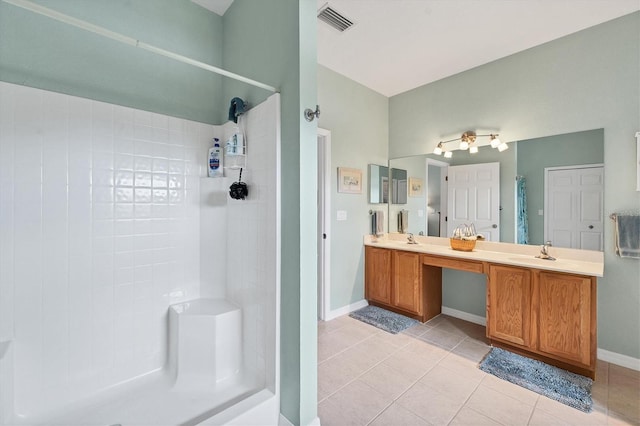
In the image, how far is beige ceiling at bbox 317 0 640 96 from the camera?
205cm

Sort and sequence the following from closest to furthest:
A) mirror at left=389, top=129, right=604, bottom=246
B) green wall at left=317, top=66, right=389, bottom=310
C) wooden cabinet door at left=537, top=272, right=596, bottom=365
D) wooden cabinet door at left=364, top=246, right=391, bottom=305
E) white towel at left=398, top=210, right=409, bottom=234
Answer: wooden cabinet door at left=537, top=272, right=596, bottom=365 → mirror at left=389, top=129, right=604, bottom=246 → green wall at left=317, top=66, right=389, bottom=310 → wooden cabinet door at left=364, top=246, right=391, bottom=305 → white towel at left=398, top=210, right=409, bottom=234

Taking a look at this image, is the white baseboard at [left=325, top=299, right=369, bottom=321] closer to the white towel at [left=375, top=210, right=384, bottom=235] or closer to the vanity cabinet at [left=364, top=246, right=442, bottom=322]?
the vanity cabinet at [left=364, top=246, right=442, bottom=322]

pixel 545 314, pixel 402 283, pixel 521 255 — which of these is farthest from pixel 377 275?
pixel 545 314

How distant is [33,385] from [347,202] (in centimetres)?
281

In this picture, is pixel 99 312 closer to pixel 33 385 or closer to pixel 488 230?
pixel 33 385

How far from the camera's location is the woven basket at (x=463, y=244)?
2842 mm

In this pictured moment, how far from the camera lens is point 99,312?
1.64 metres

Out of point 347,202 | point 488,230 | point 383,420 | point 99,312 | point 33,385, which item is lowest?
point 383,420

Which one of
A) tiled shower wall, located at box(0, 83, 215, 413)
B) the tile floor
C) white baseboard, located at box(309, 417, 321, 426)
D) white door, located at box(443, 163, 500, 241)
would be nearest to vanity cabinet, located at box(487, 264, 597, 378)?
the tile floor

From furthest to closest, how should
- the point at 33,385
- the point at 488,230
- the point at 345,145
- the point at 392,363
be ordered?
the point at 345,145, the point at 488,230, the point at 392,363, the point at 33,385

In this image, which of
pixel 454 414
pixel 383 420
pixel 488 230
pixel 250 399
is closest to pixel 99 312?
pixel 250 399

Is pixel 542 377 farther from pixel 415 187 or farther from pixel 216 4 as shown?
pixel 216 4

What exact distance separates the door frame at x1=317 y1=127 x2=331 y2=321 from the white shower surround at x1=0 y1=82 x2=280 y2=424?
1252 millimetres

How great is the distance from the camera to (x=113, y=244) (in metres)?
1.70
